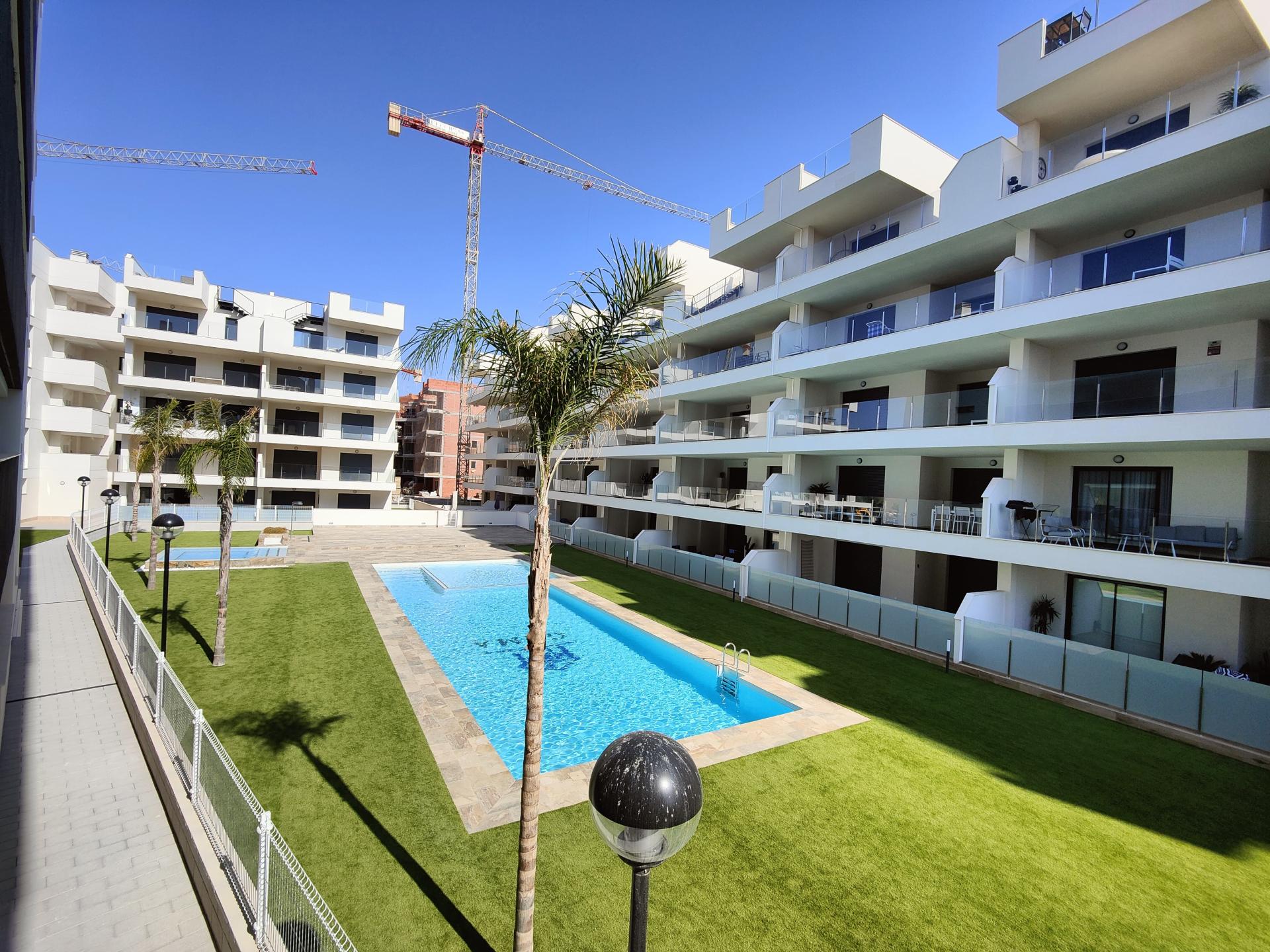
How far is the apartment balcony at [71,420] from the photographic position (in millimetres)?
29484

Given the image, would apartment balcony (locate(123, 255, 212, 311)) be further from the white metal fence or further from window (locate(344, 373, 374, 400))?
the white metal fence

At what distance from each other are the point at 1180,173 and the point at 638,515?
25354mm

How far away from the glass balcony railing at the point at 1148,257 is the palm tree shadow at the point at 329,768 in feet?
49.4

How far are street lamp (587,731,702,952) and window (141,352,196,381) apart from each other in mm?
41371

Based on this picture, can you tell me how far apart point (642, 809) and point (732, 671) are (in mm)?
9611

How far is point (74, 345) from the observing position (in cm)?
3325

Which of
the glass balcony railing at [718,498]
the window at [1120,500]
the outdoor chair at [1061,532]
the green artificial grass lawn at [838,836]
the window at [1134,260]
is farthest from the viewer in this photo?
the glass balcony railing at [718,498]

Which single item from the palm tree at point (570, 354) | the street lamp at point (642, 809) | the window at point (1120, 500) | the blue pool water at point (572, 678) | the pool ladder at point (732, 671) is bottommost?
the blue pool water at point (572, 678)

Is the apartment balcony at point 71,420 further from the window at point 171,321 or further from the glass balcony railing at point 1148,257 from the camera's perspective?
the glass balcony railing at point 1148,257

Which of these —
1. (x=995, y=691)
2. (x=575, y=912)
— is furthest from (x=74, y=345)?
(x=995, y=691)

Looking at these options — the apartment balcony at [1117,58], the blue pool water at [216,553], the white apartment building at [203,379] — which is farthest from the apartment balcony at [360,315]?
the apartment balcony at [1117,58]

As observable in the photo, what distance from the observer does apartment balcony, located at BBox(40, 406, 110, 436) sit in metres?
29.5

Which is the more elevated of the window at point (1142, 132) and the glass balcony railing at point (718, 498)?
the window at point (1142, 132)

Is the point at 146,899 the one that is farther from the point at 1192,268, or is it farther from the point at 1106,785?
the point at 1192,268
